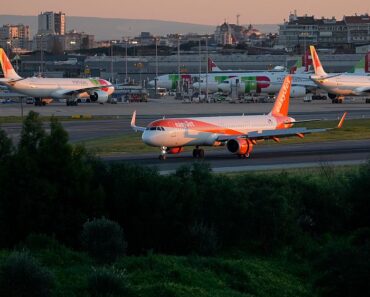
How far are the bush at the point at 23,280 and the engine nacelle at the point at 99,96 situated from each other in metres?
96.1

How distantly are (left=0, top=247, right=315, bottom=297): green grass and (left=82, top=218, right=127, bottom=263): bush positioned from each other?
0.21m

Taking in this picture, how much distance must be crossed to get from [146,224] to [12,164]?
3.81 meters

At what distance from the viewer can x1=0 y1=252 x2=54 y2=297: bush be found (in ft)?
58.7

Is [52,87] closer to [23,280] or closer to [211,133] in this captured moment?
[211,133]

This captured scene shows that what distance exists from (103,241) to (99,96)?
302ft

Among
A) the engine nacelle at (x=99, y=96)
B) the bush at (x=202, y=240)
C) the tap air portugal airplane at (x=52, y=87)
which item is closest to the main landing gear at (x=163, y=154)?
the bush at (x=202, y=240)

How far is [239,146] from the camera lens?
4819 centimetres

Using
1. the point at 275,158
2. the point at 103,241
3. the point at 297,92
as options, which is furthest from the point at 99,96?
the point at 103,241

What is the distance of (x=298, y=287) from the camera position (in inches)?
938

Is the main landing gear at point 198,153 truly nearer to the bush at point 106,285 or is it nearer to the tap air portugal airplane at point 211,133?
the tap air portugal airplane at point 211,133

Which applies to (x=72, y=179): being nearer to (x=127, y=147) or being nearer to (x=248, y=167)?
(x=248, y=167)

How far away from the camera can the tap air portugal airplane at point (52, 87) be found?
109m

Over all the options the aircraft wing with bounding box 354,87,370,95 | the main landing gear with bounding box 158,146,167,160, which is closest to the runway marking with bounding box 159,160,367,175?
the main landing gear with bounding box 158,146,167,160

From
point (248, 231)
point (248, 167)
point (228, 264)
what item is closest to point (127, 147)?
point (248, 167)
